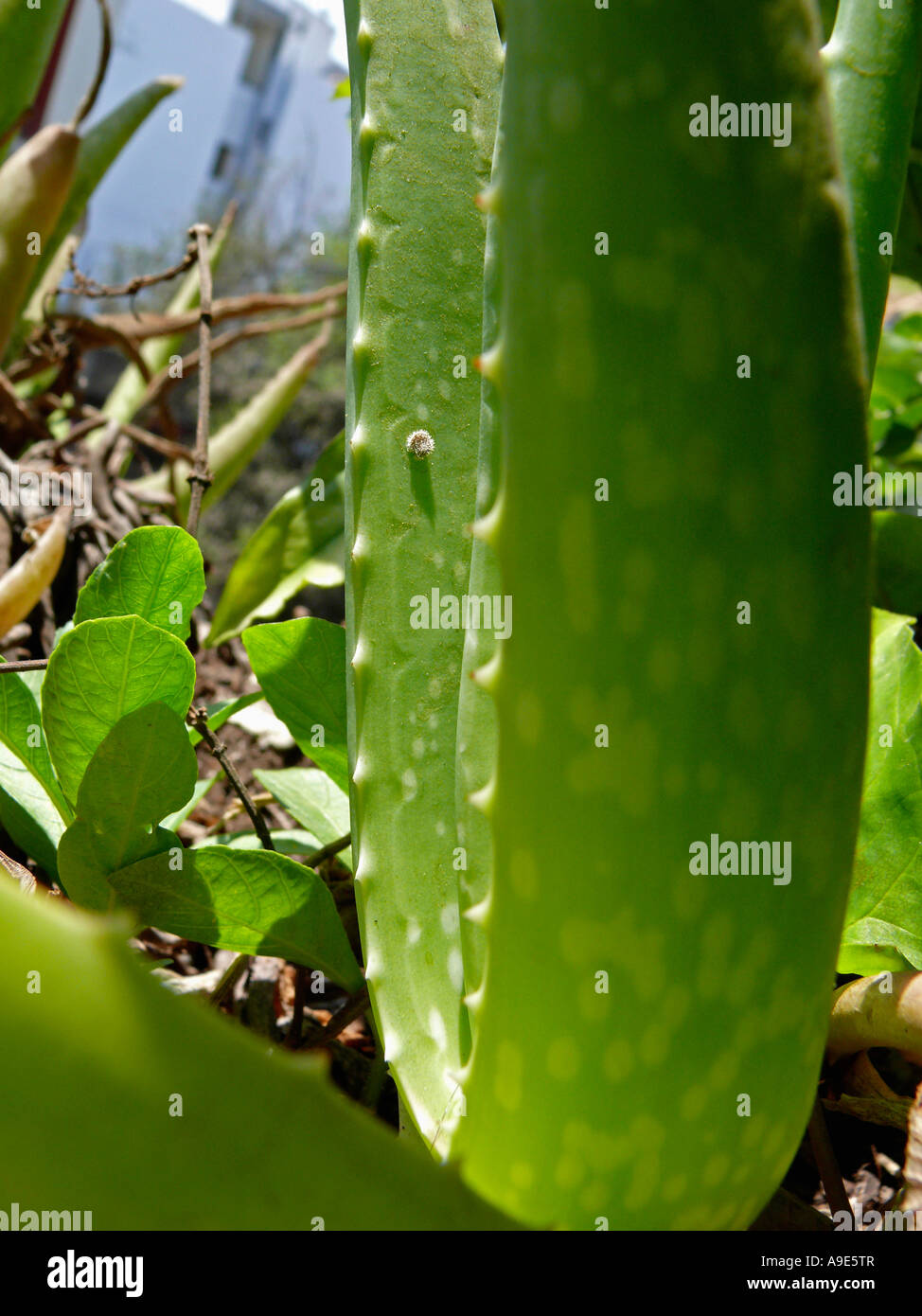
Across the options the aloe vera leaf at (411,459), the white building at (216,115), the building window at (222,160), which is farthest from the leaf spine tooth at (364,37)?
the building window at (222,160)

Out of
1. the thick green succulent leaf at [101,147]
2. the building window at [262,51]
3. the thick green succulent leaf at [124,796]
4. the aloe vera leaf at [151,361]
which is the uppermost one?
the building window at [262,51]

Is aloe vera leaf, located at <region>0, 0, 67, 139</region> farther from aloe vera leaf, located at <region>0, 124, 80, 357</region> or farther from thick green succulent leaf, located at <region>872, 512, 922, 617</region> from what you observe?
thick green succulent leaf, located at <region>872, 512, 922, 617</region>

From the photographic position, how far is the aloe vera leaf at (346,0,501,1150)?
30 cm

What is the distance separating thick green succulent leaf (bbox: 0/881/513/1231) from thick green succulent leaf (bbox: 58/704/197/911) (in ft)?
0.56

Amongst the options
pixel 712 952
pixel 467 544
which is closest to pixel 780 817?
pixel 712 952

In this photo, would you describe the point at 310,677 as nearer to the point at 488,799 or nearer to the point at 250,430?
the point at 488,799

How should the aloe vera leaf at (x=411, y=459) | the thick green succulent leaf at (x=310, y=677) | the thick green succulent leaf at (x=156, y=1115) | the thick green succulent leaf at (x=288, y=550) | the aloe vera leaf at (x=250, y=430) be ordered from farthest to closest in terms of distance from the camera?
the aloe vera leaf at (x=250, y=430) → the thick green succulent leaf at (x=288, y=550) → the thick green succulent leaf at (x=310, y=677) → the aloe vera leaf at (x=411, y=459) → the thick green succulent leaf at (x=156, y=1115)

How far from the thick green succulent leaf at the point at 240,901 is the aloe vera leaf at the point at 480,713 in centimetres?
9

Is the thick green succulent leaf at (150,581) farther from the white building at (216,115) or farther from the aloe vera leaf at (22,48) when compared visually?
the white building at (216,115)

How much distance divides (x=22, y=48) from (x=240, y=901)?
29.3 inches

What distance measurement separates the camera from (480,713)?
278 mm

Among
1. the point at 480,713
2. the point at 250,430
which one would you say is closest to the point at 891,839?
the point at 480,713

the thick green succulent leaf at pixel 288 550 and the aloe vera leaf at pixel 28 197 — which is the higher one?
the aloe vera leaf at pixel 28 197

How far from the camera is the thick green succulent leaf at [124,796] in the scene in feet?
1.14
